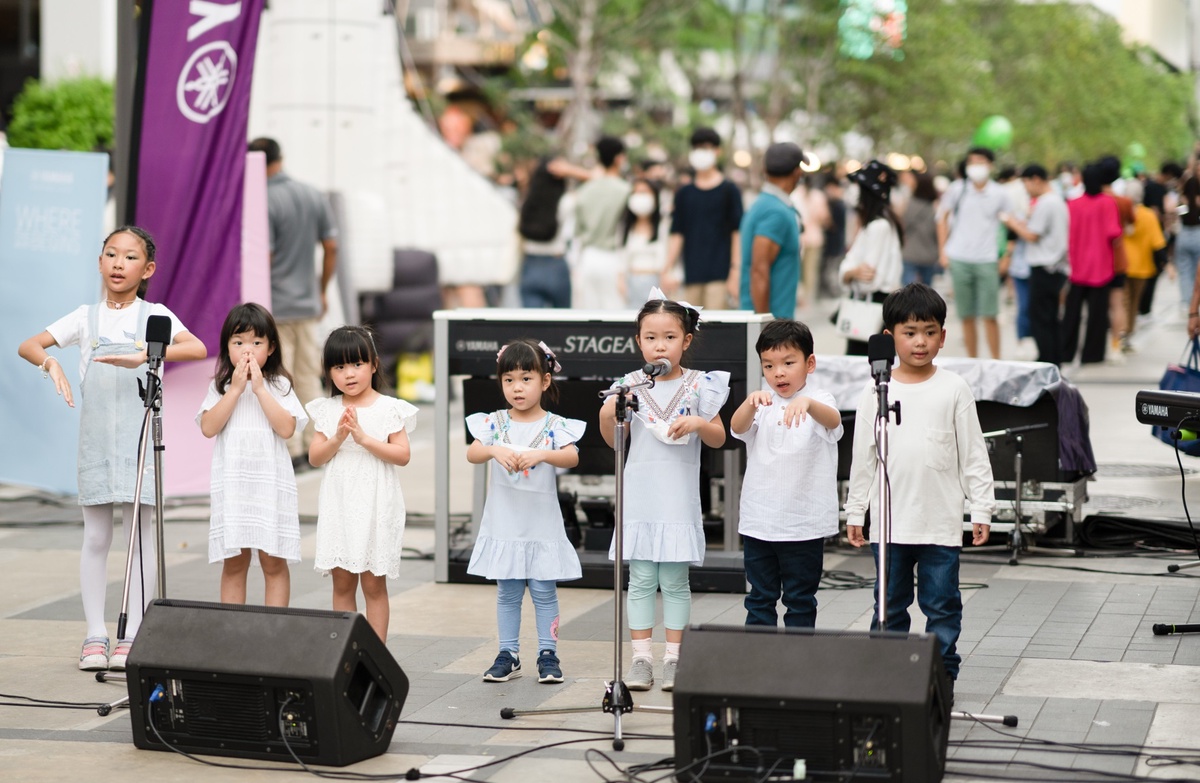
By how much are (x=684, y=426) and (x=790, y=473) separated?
44cm

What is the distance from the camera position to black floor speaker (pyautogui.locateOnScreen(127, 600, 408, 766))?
218 inches

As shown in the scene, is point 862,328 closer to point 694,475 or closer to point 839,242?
point 694,475

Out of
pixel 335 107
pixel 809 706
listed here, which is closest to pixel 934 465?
pixel 809 706

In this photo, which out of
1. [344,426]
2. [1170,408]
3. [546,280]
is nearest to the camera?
[344,426]

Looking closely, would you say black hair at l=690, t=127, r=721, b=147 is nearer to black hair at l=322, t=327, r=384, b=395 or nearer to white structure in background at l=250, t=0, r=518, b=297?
white structure in background at l=250, t=0, r=518, b=297

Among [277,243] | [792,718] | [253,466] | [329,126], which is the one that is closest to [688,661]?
[792,718]

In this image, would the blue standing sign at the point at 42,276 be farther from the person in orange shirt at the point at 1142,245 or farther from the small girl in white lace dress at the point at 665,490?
the person in orange shirt at the point at 1142,245

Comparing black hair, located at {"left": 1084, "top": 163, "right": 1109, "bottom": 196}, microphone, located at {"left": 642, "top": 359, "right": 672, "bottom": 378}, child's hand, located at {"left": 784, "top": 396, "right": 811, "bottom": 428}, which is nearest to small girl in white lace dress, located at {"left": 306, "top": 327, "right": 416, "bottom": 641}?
microphone, located at {"left": 642, "top": 359, "right": 672, "bottom": 378}

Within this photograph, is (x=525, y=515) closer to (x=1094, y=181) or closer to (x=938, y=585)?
(x=938, y=585)

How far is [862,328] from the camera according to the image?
11.1 metres

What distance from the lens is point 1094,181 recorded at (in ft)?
59.0

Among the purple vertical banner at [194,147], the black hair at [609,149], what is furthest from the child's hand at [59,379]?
the black hair at [609,149]

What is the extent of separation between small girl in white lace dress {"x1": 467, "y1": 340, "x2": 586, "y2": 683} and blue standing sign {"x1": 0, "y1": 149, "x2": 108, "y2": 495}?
5095 millimetres

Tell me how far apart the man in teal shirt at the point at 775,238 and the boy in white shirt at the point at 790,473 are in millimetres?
3641
